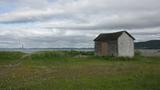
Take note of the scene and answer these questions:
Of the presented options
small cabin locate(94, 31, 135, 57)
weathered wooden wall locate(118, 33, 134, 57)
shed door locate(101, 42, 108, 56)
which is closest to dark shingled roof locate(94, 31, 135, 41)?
small cabin locate(94, 31, 135, 57)

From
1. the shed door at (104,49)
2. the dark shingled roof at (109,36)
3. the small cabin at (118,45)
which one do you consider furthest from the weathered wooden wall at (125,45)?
the shed door at (104,49)

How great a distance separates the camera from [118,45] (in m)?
67.2

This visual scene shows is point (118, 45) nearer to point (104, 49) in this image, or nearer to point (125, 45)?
point (125, 45)

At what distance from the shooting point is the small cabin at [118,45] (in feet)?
221

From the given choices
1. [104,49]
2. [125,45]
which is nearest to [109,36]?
[104,49]

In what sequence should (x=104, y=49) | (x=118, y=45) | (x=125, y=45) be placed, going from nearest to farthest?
(x=118, y=45), (x=125, y=45), (x=104, y=49)

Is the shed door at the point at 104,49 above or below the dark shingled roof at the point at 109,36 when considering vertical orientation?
below

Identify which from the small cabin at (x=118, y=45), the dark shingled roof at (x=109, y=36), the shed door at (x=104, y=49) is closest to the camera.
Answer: the small cabin at (x=118, y=45)

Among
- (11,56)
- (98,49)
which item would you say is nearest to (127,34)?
(98,49)

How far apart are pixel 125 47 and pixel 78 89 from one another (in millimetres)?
48473

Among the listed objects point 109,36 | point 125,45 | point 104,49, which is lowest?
point 104,49

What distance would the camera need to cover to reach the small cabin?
67500mm

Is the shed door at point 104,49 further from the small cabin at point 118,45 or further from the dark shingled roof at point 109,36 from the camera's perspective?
the dark shingled roof at point 109,36

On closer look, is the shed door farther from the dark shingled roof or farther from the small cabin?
the dark shingled roof
